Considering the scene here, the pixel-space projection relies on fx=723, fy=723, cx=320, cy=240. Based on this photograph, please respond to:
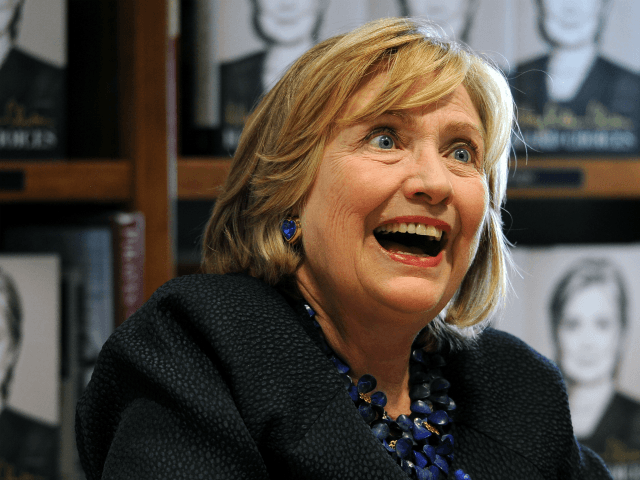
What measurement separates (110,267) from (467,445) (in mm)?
570

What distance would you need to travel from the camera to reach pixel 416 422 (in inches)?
28.6

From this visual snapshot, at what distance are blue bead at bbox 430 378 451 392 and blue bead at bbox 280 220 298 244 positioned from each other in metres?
0.22

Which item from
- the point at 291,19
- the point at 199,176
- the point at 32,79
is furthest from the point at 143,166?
the point at 291,19

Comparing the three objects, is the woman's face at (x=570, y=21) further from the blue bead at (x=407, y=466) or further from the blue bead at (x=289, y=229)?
the blue bead at (x=407, y=466)

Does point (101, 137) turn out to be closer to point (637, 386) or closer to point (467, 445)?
point (467, 445)

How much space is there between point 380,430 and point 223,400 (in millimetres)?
173

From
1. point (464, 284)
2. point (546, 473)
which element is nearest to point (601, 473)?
point (546, 473)

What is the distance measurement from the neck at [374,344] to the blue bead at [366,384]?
0.09 ft

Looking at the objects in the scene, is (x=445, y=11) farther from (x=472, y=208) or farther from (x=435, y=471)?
(x=435, y=471)

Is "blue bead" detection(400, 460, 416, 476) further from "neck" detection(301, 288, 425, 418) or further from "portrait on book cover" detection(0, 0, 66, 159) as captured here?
"portrait on book cover" detection(0, 0, 66, 159)

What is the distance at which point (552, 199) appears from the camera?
1381 millimetres

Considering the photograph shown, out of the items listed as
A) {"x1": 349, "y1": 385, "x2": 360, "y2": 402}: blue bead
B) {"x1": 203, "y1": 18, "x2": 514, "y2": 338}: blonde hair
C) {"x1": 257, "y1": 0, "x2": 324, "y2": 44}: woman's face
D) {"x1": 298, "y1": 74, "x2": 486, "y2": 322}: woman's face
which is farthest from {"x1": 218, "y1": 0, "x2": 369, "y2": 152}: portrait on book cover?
{"x1": 349, "y1": 385, "x2": 360, "y2": 402}: blue bead

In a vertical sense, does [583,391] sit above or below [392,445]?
below

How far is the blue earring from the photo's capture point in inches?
28.2
